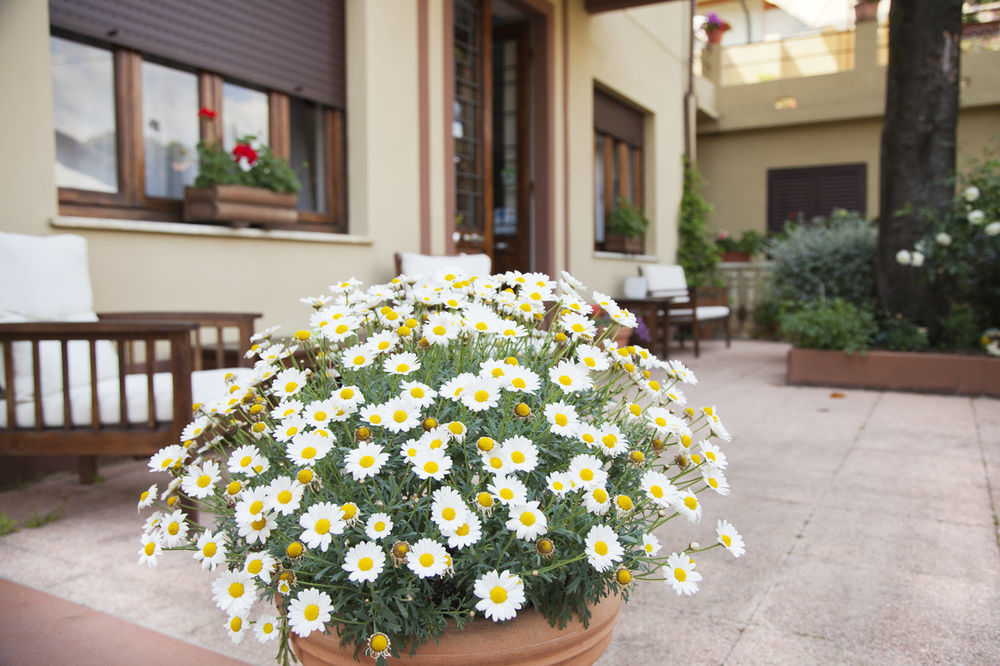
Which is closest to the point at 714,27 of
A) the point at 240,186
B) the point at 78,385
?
the point at 240,186

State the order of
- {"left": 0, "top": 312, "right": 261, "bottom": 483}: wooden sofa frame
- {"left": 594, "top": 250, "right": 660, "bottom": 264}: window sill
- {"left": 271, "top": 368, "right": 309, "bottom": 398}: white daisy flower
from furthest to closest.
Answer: {"left": 594, "top": 250, "right": 660, "bottom": 264}: window sill
{"left": 0, "top": 312, "right": 261, "bottom": 483}: wooden sofa frame
{"left": 271, "top": 368, "right": 309, "bottom": 398}: white daisy flower

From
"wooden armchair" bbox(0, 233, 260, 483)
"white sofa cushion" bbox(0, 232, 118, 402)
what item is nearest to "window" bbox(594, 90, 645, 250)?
"white sofa cushion" bbox(0, 232, 118, 402)

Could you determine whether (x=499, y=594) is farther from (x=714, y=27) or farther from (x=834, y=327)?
(x=714, y=27)

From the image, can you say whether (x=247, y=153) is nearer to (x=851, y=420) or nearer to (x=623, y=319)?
(x=623, y=319)

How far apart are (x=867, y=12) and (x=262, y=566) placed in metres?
11.9

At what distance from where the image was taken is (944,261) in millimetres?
4965

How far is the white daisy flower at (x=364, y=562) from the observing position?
0.81 m

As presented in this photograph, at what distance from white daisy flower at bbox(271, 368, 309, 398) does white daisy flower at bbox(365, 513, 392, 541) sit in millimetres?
305

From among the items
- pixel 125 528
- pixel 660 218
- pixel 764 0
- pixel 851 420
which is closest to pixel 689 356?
pixel 660 218

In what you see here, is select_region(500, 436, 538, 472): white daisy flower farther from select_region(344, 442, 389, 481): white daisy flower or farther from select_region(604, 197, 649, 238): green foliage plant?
select_region(604, 197, 649, 238): green foliage plant

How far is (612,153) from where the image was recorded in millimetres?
8211

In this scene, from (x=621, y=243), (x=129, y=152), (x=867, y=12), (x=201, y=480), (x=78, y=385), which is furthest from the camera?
(x=867, y=12)

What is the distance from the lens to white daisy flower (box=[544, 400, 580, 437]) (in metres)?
0.93

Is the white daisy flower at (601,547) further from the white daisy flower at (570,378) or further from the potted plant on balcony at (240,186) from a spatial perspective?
the potted plant on balcony at (240,186)
